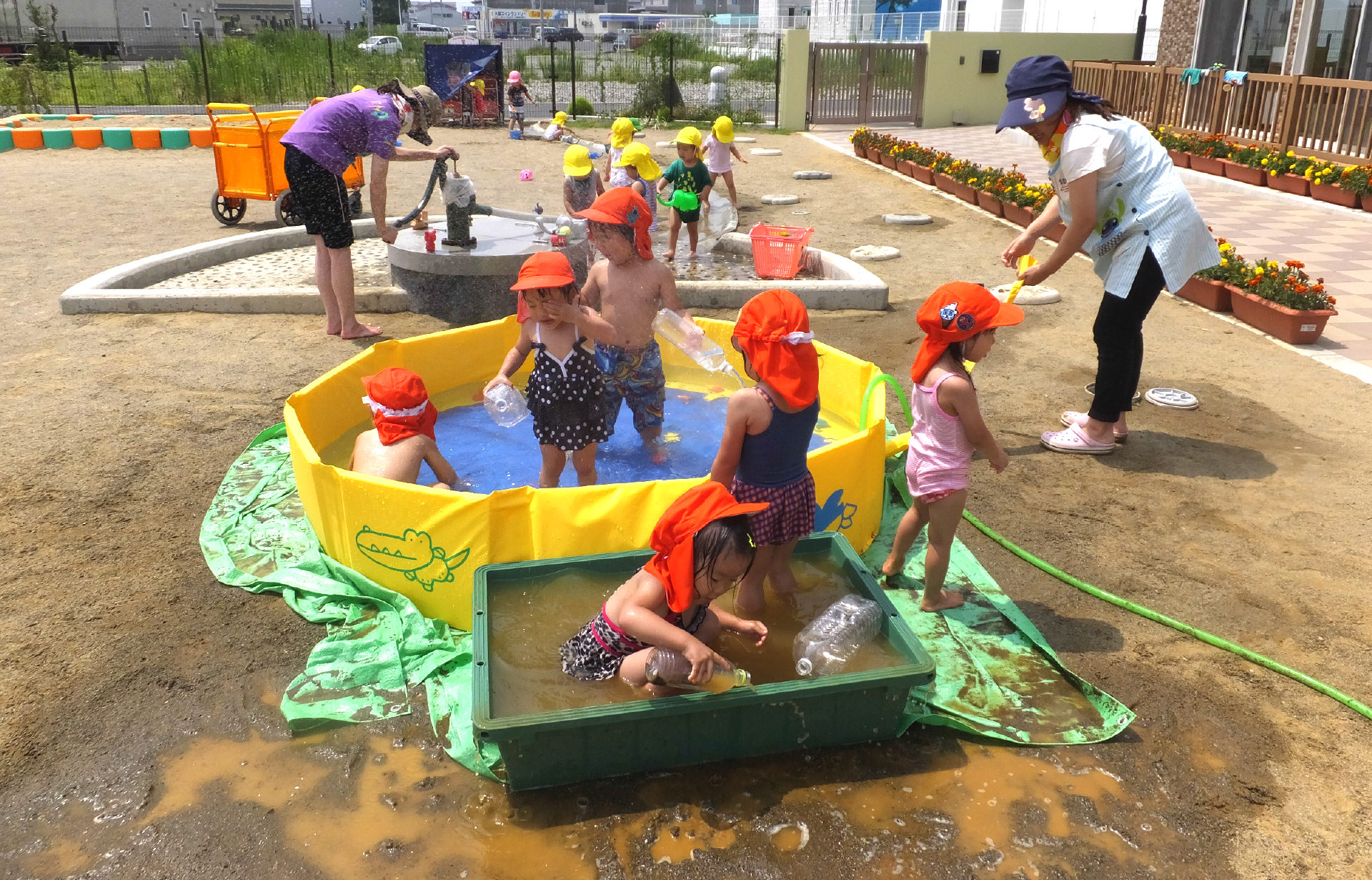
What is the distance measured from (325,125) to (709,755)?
5352 millimetres

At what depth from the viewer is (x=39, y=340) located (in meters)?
7.21

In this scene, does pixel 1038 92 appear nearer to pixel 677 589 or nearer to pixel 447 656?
pixel 677 589

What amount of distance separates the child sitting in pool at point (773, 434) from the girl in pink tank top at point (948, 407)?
43cm

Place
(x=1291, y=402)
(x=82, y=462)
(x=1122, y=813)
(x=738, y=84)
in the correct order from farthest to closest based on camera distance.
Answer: (x=738, y=84) → (x=1291, y=402) → (x=82, y=462) → (x=1122, y=813)

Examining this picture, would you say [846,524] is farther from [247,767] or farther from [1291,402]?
[1291,402]

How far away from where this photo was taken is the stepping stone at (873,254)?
32.9ft

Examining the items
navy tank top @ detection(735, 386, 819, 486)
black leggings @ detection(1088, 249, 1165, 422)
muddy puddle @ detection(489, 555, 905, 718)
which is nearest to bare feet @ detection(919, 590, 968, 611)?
muddy puddle @ detection(489, 555, 905, 718)

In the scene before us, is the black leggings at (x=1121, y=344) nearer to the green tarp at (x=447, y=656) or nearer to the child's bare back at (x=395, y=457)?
the green tarp at (x=447, y=656)

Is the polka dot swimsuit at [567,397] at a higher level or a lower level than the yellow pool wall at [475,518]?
higher

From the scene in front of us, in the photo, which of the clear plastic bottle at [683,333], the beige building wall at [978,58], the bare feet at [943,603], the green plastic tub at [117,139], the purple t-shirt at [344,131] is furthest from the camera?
the beige building wall at [978,58]

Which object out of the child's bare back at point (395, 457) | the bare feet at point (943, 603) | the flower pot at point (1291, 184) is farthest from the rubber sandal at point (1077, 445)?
the flower pot at point (1291, 184)

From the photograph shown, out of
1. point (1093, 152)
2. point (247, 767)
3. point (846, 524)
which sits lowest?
point (247, 767)

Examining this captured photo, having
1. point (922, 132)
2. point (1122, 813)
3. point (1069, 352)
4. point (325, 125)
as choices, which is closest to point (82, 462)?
point (325, 125)

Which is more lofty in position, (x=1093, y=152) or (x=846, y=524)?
(x=1093, y=152)
